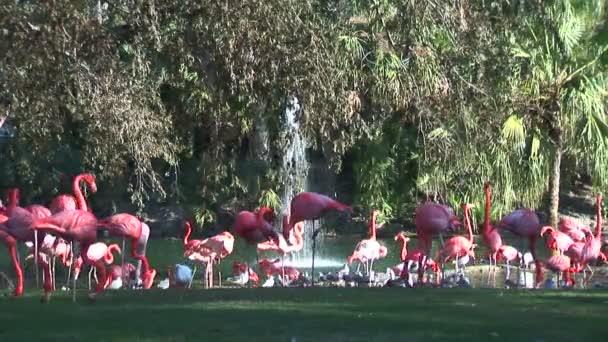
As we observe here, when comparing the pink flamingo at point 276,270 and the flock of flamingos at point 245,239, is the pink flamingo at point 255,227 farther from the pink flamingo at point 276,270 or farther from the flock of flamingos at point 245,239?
the pink flamingo at point 276,270

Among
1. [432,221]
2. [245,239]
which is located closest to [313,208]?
[432,221]

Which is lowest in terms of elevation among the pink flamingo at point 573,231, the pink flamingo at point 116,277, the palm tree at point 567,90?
the pink flamingo at point 116,277

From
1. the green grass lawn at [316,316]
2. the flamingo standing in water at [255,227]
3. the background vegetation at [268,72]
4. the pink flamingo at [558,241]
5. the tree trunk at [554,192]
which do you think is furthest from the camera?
the tree trunk at [554,192]

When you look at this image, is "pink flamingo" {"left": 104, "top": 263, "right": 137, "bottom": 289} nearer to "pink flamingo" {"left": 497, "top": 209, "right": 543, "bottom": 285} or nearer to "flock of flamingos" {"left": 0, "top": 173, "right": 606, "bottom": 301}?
"flock of flamingos" {"left": 0, "top": 173, "right": 606, "bottom": 301}

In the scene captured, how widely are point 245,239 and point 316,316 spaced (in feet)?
19.0

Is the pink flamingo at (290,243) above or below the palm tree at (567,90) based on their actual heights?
below

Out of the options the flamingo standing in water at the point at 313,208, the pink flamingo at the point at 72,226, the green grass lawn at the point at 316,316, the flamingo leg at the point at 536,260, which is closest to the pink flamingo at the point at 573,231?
the flamingo leg at the point at 536,260

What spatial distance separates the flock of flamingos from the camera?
11164 mm

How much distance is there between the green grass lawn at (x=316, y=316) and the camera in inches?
314

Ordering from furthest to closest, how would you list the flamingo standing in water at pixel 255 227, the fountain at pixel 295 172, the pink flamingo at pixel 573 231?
the pink flamingo at pixel 573 231 < the flamingo standing in water at pixel 255 227 < the fountain at pixel 295 172

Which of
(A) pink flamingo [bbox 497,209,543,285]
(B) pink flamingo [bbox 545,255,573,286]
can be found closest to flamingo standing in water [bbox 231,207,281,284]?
(A) pink flamingo [bbox 497,209,543,285]

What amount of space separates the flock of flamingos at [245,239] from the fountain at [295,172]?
2.72ft

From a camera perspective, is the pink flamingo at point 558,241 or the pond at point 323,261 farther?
the pond at point 323,261

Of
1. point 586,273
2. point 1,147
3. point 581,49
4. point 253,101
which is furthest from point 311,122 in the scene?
point 1,147
